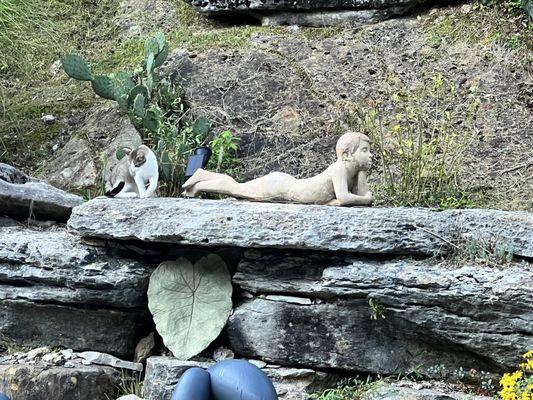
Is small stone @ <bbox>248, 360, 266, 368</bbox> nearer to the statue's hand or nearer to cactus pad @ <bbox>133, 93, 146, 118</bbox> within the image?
the statue's hand

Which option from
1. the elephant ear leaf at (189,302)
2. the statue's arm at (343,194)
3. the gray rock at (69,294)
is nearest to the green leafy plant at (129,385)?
the gray rock at (69,294)

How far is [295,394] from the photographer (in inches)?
206

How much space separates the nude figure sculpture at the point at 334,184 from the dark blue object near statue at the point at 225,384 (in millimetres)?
1712

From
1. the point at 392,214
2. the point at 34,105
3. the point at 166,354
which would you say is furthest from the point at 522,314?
the point at 34,105

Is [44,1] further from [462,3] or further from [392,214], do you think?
[392,214]

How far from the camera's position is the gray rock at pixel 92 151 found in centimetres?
722

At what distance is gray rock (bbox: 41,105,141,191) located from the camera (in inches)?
284

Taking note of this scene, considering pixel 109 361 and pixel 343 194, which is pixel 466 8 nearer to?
pixel 343 194

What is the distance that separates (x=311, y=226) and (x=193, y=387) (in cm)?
147

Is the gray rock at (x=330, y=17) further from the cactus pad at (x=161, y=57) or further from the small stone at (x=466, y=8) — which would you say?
the cactus pad at (x=161, y=57)

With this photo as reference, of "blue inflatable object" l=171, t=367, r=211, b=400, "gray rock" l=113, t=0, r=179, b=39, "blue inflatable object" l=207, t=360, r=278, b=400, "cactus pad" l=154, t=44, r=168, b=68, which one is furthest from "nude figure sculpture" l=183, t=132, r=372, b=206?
"gray rock" l=113, t=0, r=179, b=39

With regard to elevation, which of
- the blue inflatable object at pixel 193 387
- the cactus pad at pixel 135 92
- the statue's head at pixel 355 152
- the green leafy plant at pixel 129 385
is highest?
the cactus pad at pixel 135 92

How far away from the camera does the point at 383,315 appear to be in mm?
5047

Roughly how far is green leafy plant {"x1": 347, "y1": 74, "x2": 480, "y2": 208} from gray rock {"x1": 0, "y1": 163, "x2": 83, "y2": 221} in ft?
6.96
